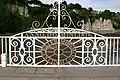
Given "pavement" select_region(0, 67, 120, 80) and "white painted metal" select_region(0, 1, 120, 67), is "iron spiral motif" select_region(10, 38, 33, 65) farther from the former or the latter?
"pavement" select_region(0, 67, 120, 80)

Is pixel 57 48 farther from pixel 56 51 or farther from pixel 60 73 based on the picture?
pixel 60 73

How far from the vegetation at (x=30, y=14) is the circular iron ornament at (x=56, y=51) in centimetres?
174

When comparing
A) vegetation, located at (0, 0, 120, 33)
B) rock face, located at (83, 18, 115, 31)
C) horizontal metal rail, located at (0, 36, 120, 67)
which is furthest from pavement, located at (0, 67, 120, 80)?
rock face, located at (83, 18, 115, 31)

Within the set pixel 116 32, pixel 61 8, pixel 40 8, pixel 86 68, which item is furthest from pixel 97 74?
pixel 116 32

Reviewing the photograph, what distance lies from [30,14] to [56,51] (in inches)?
163

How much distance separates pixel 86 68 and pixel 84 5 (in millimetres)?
5071

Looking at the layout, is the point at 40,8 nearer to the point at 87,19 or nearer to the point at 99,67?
the point at 87,19

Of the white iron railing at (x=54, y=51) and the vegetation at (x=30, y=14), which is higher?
the vegetation at (x=30, y=14)

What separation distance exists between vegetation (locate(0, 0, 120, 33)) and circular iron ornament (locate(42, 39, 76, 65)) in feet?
5.70

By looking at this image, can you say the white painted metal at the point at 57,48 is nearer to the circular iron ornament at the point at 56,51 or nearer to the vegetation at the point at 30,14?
the circular iron ornament at the point at 56,51

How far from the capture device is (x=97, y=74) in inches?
198

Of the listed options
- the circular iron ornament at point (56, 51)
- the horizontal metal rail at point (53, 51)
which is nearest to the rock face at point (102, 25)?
the horizontal metal rail at point (53, 51)

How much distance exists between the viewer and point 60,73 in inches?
200

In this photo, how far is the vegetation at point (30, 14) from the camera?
723 cm
